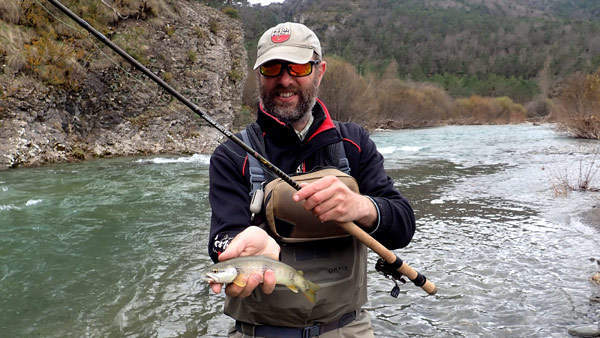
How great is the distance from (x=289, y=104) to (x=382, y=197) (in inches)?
26.2

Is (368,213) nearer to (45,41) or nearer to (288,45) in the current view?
(288,45)

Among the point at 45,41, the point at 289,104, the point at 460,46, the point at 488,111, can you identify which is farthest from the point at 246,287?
the point at 460,46

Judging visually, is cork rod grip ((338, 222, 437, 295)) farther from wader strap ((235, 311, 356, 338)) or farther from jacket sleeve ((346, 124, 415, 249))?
wader strap ((235, 311, 356, 338))

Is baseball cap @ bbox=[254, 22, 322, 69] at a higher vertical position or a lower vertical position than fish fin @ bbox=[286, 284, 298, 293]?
higher

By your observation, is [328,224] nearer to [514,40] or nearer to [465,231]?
[465,231]

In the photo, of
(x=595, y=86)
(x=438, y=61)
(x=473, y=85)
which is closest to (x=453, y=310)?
(x=595, y=86)

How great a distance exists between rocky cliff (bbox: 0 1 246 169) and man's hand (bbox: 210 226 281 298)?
11.3 m

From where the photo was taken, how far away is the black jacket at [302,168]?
6.48 ft

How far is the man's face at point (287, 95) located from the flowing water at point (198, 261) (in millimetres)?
3024

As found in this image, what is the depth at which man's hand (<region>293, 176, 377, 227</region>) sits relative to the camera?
173cm

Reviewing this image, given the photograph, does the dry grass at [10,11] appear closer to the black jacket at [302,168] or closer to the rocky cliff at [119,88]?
the rocky cliff at [119,88]

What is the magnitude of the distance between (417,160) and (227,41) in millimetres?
15494

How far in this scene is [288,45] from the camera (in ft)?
6.97

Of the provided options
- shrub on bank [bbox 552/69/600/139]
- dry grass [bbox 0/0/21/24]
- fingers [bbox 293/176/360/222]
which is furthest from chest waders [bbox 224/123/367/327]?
shrub on bank [bbox 552/69/600/139]
